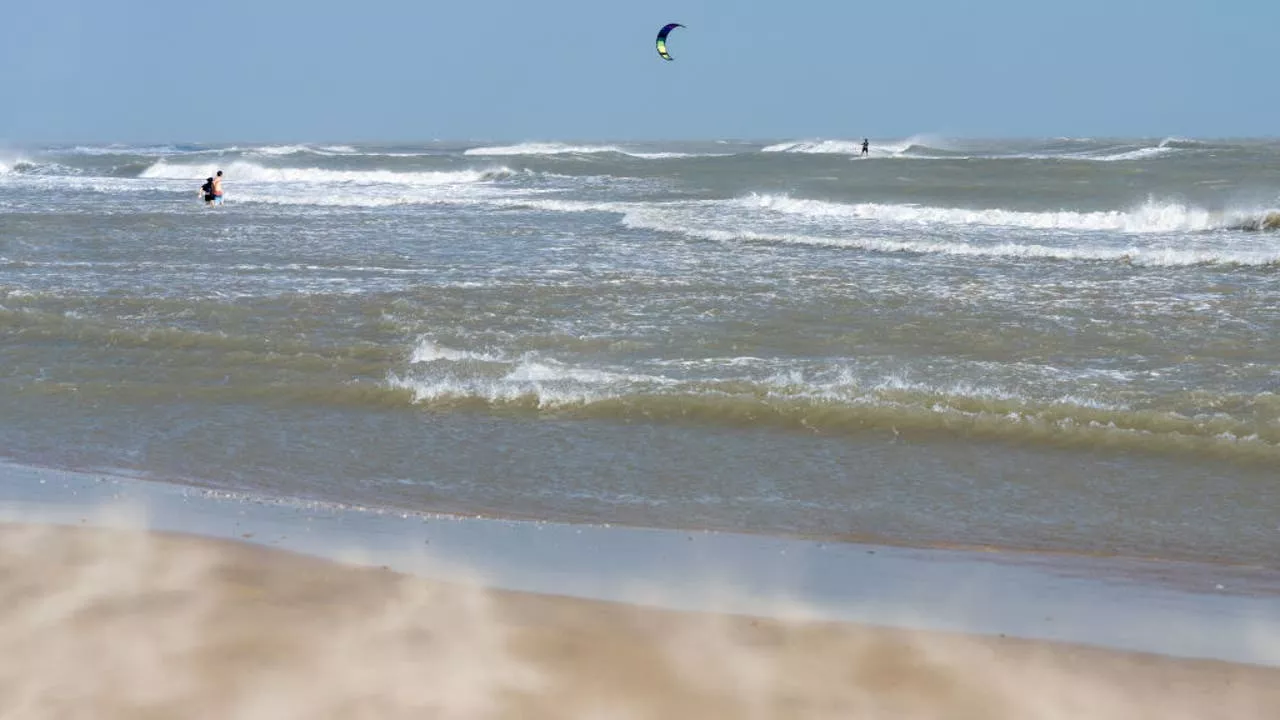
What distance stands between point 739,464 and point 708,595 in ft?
8.38

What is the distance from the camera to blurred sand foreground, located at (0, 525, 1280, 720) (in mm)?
4441

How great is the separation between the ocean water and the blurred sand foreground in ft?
5.46

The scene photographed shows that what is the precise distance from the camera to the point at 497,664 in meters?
4.80

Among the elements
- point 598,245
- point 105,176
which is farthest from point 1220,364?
point 105,176

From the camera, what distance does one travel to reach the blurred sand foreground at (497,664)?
444cm

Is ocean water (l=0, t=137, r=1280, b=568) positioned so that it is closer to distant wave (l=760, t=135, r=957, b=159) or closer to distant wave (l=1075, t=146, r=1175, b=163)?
distant wave (l=1075, t=146, r=1175, b=163)

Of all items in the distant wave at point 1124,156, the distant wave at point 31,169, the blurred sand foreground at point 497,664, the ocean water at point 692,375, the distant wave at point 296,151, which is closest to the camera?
the blurred sand foreground at point 497,664

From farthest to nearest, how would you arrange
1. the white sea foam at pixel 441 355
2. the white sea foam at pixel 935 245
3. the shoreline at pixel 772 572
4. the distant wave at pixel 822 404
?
the white sea foam at pixel 935 245 → the white sea foam at pixel 441 355 → the distant wave at pixel 822 404 → the shoreline at pixel 772 572

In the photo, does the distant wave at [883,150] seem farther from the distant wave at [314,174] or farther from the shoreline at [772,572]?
the shoreline at [772,572]

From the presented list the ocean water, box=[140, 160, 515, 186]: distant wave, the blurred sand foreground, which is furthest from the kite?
box=[140, 160, 515, 186]: distant wave

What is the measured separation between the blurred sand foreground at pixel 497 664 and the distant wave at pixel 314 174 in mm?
38844

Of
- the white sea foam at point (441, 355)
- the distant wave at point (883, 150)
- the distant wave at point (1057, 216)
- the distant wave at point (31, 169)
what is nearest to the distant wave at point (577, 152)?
the distant wave at point (883, 150)

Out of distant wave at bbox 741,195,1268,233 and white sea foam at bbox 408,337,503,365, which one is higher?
distant wave at bbox 741,195,1268,233

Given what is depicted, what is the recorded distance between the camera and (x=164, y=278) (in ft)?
52.9
